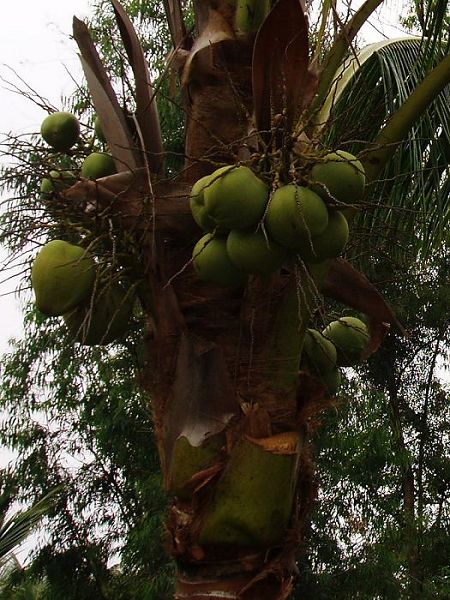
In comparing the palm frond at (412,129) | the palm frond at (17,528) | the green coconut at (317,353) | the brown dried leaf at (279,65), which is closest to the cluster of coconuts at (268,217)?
the brown dried leaf at (279,65)

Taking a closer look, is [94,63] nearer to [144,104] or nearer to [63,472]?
[144,104]

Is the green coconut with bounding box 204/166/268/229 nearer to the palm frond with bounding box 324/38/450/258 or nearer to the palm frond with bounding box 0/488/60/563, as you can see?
the palm frond with bounding box 324/38/450/258

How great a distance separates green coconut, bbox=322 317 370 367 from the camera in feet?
6.45

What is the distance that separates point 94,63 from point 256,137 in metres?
0.45

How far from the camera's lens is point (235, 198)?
4.30ft

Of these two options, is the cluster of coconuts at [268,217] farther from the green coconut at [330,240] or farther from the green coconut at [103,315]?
the green coconut at [103,315]

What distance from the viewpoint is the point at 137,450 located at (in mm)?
6180

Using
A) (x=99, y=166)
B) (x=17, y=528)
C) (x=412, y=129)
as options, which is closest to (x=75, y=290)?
(x=99, y=166)

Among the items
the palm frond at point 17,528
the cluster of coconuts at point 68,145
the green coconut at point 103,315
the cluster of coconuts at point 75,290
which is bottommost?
the palm frond at point 17,528

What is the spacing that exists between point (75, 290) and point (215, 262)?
28 centimetres

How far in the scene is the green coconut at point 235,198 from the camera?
1.32 meters

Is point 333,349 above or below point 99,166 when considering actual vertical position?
below

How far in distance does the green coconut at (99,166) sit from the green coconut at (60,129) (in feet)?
0.55

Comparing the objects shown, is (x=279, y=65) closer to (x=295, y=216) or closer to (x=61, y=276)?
(x=295, y=216)
